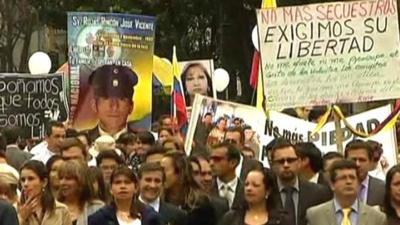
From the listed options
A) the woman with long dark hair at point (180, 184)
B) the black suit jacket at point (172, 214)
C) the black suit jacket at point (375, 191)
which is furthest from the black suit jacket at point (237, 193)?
the black suit jacket at point (375, 191)

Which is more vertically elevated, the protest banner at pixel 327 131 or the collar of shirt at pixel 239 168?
the protest banner at pixel 327 131

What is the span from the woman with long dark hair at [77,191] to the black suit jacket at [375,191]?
211 cm

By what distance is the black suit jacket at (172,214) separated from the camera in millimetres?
8551

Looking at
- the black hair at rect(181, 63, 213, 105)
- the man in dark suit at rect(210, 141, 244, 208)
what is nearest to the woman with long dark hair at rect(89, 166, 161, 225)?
the man in dark suit at rect(210, 141, 244, 208)

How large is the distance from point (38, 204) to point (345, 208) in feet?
6.58

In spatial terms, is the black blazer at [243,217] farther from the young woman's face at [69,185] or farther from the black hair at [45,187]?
the black hair at [45,187]

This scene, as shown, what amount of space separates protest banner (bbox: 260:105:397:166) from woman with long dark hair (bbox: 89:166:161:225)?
4.16 meters

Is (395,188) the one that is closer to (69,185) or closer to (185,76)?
(69,185)

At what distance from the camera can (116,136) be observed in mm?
13398

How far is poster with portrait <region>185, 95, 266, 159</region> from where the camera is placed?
13039 millimetres

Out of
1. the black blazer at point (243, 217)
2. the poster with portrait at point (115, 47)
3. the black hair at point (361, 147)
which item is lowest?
the black blazer at point (243, 217)

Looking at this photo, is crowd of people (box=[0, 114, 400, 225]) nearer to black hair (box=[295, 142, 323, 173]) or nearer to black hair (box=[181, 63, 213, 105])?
A: black hair (box=[295, 142, 323, 173])

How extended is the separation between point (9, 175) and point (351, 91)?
442cm

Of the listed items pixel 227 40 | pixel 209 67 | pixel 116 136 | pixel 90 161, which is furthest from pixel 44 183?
pixel 227 40
